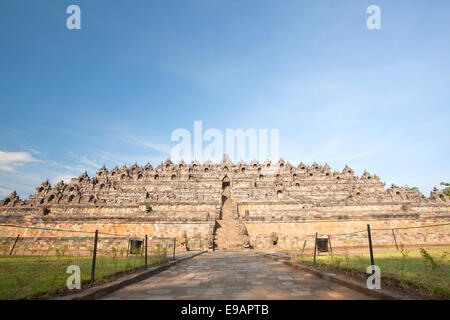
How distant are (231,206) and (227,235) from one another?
10.7 meters

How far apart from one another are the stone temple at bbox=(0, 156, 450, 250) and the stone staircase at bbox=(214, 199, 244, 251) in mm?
98

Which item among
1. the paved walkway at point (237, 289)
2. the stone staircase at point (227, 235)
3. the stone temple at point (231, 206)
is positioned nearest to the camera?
the paved walkway at point (237, 289)

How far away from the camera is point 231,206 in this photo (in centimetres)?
3400

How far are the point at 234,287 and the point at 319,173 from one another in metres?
47.3

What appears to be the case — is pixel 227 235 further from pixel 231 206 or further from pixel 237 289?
pixel 237 289

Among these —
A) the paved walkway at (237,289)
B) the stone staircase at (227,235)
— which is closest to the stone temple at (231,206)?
the stone staircase at (227,235)

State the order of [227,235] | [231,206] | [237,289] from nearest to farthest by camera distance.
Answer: [237,289], [227,235], [231,206]

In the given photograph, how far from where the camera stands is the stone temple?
77.2 feet

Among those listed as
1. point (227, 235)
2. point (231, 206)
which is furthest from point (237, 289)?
point (231, 206)

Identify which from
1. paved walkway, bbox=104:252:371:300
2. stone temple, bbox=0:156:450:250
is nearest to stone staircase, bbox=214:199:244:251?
stone temple, bbox=0:156:450:250

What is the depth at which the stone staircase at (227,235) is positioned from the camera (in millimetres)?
21078

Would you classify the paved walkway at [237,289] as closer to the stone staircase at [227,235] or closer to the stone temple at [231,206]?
the stone temple at [231,206]

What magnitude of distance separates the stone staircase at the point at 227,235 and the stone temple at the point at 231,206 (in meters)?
0.10
